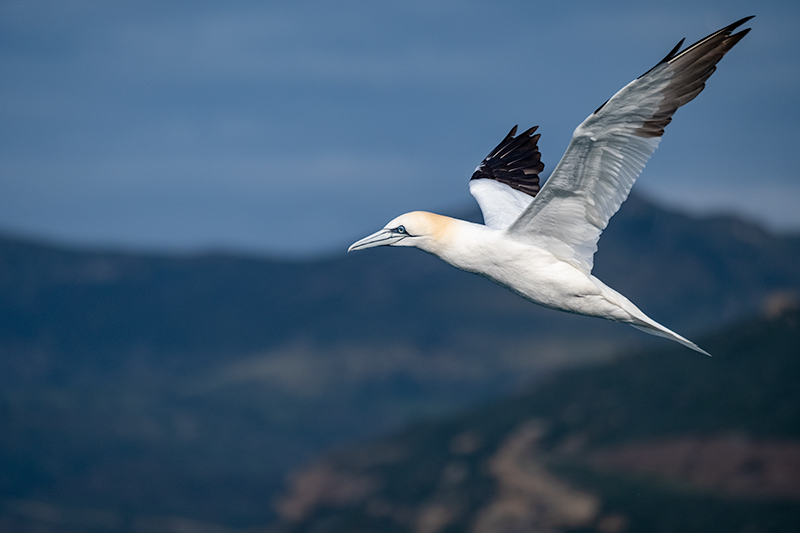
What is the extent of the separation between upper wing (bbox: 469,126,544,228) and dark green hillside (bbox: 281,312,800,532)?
1850 cm

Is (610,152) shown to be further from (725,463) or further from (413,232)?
(725,463)

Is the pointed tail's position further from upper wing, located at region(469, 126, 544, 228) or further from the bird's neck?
upper wing, located at region(469, 126, 544, 228)

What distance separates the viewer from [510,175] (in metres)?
16.3

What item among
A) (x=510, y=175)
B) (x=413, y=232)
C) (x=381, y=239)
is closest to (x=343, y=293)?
(x=510, y=175)

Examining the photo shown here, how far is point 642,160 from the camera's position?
11305 millimetres

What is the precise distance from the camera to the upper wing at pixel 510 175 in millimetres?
15125

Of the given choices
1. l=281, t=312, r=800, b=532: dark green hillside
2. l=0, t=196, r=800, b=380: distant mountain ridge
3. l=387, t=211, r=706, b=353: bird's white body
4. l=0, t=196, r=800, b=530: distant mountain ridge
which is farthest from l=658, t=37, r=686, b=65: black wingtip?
l=0, t=196, r=800, b=380: distant mountain ridge

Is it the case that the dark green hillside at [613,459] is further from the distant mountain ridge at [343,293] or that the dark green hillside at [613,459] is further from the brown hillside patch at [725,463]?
the distant mountain ridge at [343,293]

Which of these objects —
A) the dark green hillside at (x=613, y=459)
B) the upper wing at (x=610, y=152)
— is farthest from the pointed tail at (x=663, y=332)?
the dark green hillside at (x=613, y=459)

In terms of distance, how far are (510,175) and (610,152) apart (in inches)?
203

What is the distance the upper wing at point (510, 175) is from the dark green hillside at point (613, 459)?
1850 cm

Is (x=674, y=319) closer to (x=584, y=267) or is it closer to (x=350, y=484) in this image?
(x=350, y=484)

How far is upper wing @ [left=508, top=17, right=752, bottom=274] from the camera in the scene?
10.6 metres

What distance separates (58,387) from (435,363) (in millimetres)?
45497
